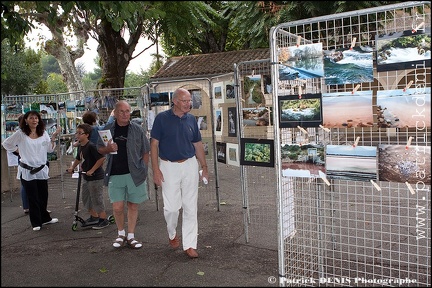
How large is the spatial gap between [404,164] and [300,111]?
0.94 metres

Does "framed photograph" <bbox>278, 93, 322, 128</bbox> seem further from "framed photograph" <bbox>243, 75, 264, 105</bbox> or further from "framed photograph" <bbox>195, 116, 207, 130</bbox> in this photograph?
"framed photograph" <bbox>195, 116, 207, 130</bbox>

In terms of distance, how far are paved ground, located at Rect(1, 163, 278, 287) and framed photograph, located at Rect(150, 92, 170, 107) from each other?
1845mm

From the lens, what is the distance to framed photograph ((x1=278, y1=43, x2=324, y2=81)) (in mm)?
3966

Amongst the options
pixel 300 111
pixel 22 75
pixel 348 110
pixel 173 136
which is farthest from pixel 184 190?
pixel 22 75

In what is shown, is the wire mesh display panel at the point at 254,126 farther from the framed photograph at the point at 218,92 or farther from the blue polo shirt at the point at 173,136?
the blue polo shirt at the point at 173,136

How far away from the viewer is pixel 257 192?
30.8 feet

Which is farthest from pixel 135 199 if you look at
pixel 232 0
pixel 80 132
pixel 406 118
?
pixel 406 118

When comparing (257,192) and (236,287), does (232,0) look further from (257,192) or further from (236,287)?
(257,192)

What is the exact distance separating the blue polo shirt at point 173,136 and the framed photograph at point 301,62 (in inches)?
64.9

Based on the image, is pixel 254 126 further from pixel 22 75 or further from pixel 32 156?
pixel 22 75

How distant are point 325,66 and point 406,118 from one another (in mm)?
774

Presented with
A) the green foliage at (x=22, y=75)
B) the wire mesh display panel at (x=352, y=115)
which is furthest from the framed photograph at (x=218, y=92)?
the green foliage at (x=22, y=75)

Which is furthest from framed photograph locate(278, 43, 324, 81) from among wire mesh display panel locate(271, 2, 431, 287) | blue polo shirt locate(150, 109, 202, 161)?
blue polo shirt locate(150, 109, 202, 161)

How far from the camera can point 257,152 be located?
5332 mm
